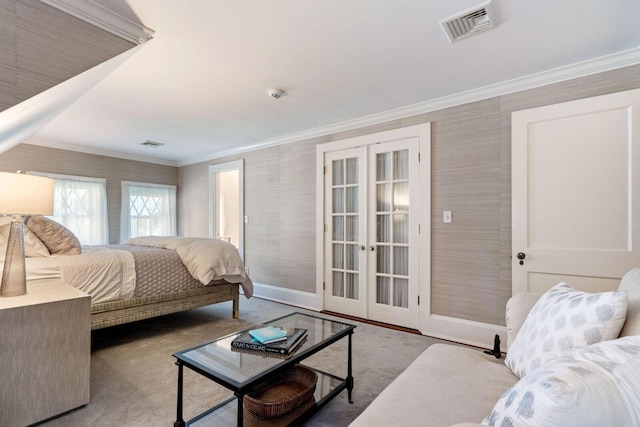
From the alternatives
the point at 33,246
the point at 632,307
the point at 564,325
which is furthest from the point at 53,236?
the point at 632,307

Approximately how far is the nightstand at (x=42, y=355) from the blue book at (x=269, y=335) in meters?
1.05

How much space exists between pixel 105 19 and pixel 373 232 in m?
2.87

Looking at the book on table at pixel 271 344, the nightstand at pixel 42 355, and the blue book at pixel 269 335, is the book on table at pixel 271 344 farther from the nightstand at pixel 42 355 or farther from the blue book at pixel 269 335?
the nightstand at pixel 42 355

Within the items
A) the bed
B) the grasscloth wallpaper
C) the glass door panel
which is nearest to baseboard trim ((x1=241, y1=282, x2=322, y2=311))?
the grasscloth wallpaper

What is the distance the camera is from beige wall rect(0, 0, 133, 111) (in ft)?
4.93

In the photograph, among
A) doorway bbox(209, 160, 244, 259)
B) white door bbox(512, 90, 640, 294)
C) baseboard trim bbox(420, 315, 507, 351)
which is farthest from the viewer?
doorway bbox(209, 160, 244, 259)

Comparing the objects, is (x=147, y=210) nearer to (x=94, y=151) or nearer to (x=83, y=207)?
(x=83, y=207)

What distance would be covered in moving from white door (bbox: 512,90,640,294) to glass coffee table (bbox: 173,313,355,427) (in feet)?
5.69

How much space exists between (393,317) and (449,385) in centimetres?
219

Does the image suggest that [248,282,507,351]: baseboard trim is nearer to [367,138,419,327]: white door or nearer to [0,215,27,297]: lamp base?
[367,138,419,327]: white door

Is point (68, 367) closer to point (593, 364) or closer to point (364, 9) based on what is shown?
point (593, 364)

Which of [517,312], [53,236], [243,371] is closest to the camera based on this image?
[243,371]

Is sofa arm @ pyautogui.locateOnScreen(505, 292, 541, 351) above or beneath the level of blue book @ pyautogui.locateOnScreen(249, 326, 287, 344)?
above

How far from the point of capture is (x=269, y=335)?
1.72 meters
